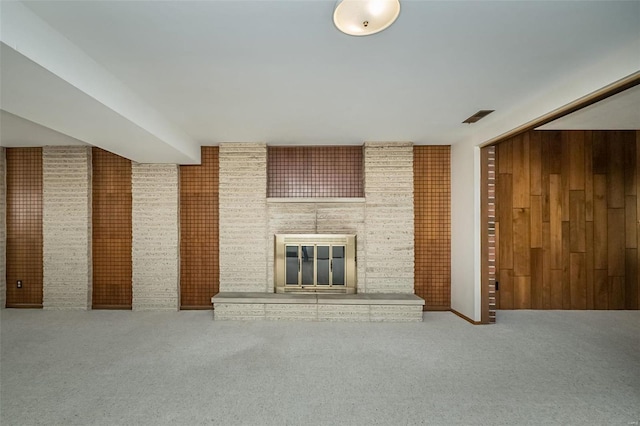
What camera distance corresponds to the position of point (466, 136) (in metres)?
4.31

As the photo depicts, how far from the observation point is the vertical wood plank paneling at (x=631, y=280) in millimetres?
4570

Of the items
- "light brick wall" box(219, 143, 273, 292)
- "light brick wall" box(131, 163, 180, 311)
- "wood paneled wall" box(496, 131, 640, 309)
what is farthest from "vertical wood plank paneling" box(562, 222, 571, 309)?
"light brick wall" box(131, 163, 180, 311)

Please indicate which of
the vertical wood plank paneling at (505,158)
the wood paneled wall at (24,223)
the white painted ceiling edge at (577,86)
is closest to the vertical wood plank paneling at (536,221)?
the vertical wood plank paneling at (505,158)

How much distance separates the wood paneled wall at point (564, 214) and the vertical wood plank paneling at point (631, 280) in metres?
0.14

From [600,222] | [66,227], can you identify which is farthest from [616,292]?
[66,227]

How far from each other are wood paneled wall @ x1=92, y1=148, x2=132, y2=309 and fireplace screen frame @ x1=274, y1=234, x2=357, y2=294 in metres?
2.49

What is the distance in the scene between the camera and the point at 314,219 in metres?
4.73

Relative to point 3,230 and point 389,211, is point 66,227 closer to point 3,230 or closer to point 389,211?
point 3,230

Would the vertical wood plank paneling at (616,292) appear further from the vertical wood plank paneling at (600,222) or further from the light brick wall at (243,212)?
the light brick wall at (243,212)

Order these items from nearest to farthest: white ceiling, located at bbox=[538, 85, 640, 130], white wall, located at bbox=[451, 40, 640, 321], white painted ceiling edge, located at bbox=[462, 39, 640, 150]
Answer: white painted ceiling edge, located at bbox=[462, 39, 640, 150]
white wall, located at bbox=[451, 40, 640, 321]
white ceiling, located at bbox=[538, 85, 640, 130]

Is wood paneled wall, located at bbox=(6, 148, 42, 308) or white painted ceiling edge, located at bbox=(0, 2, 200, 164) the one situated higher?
white painted ceiling edge, located at bbox=(0, 2, 200, 164)

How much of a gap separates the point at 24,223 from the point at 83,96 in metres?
4.24

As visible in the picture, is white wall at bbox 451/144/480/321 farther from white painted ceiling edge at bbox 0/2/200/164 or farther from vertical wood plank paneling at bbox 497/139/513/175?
white painted ceiling edge at bbox 0/2/200/164

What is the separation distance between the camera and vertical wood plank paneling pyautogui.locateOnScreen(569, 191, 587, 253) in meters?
4.64
